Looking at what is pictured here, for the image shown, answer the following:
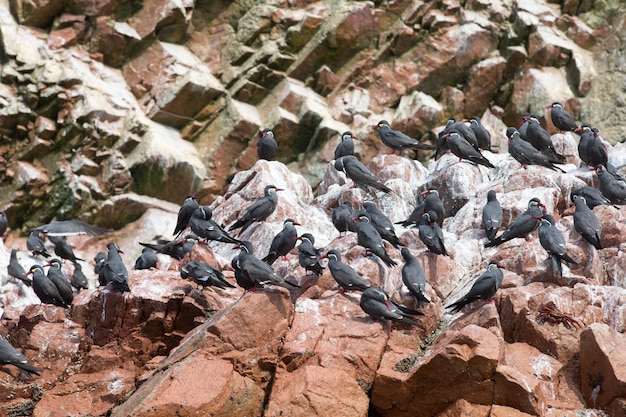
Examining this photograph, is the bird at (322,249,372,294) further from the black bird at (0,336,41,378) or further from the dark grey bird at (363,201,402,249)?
the black bird at (0,336,41,378)

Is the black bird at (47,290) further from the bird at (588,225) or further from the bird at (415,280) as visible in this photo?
the bird at (588,225)

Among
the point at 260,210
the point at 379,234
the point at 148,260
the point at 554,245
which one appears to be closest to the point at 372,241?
the point at 379,234

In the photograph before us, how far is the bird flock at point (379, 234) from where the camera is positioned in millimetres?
14453

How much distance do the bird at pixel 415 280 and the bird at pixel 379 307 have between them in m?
0.49

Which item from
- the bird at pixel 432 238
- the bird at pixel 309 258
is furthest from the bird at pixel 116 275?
the bird at pixel 432 238

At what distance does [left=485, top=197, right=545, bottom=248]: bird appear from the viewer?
53.2 ft

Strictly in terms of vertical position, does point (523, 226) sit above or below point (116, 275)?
above

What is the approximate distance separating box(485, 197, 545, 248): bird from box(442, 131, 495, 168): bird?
128 inches

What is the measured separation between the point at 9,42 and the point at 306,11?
1090 cm

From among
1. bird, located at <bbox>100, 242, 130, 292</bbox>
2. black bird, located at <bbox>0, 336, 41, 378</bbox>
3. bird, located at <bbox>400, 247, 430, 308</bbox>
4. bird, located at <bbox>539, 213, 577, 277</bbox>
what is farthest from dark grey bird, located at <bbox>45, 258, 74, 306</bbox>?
bird, located at <bbox>539, 213, 577, 277</bbox>

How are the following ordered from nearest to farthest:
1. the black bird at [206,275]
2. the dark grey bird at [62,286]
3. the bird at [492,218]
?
the black bird at [206,275], the bird at [492,218], the dark grey bird at [62,286]

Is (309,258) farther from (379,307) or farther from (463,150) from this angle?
(463,150)

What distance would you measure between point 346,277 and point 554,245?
3.52 m

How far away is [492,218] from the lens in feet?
55.5
